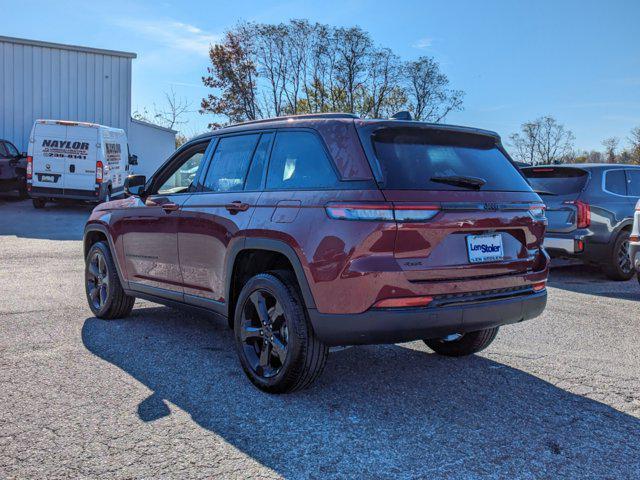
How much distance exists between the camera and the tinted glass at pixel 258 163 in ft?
13.9

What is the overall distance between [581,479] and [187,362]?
2761 millimetres

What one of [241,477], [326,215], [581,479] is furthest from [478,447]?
[326,215]

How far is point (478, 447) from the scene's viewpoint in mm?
3184

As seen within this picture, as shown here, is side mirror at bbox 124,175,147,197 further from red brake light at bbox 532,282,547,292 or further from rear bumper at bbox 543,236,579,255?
rear bumper at bbox 543,236,579,255

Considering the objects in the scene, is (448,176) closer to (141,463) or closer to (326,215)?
(326,215)

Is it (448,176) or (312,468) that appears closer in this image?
(312,468)

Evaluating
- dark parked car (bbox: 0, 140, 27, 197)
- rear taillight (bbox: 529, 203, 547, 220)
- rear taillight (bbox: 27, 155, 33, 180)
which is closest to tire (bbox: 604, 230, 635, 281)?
rear taillight (bbox: 529, 203, 547, 220)

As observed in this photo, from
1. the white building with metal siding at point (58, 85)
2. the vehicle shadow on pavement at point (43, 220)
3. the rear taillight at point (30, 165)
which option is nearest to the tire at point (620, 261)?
the vehicle shadow on pavement at point (43, 220)

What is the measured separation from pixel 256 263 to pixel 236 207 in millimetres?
403

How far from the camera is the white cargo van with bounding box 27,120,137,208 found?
17.2 meters

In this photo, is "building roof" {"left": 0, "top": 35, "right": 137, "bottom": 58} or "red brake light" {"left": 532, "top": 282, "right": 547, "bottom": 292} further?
"building roof" {"left": 0, "top": 35, "right": 137, "bottom": 58}

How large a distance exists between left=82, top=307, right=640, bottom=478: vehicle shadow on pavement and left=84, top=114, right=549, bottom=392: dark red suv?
11.7 inches

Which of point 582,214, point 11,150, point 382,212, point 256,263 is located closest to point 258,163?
point 256,263

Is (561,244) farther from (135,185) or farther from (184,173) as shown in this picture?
(135,185)
